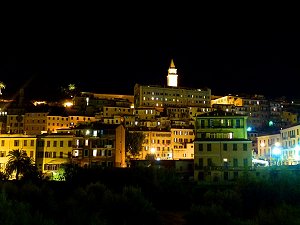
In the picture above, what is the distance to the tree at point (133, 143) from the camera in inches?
3179

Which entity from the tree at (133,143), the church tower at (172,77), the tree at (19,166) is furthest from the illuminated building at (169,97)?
the tree at (19,166)

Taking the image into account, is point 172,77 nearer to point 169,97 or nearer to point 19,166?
point 169,97

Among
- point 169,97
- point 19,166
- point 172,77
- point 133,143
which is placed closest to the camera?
point 19,166

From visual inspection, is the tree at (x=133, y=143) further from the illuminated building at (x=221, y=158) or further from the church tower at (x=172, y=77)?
the church tower at (x=172, y=77)

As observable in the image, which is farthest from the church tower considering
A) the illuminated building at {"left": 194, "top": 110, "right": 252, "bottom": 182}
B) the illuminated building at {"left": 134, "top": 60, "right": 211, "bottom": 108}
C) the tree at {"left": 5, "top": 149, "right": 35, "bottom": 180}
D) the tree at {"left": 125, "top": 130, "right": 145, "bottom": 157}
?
the tree at {"left": 5, "top": 149, "right": 35, "bottom": 180}

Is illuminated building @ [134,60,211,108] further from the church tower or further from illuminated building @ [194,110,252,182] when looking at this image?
illuminated building @ [194,110,252,182]

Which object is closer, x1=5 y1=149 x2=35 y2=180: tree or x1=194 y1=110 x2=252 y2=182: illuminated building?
x1=194 y1=110 x2=252 y2=182: illuminated building

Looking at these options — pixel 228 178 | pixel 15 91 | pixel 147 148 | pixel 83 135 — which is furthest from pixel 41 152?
pixel 15 91

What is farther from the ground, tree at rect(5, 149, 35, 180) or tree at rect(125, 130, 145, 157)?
tree at rect(125, 130, 145, 157)

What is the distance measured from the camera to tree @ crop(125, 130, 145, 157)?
3179 inches

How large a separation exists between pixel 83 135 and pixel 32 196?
2542 cm

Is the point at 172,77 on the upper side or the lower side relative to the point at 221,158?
upper

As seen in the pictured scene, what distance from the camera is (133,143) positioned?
266 feet

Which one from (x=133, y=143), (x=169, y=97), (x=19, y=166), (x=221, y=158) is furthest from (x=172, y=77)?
(x=19, y=166)
